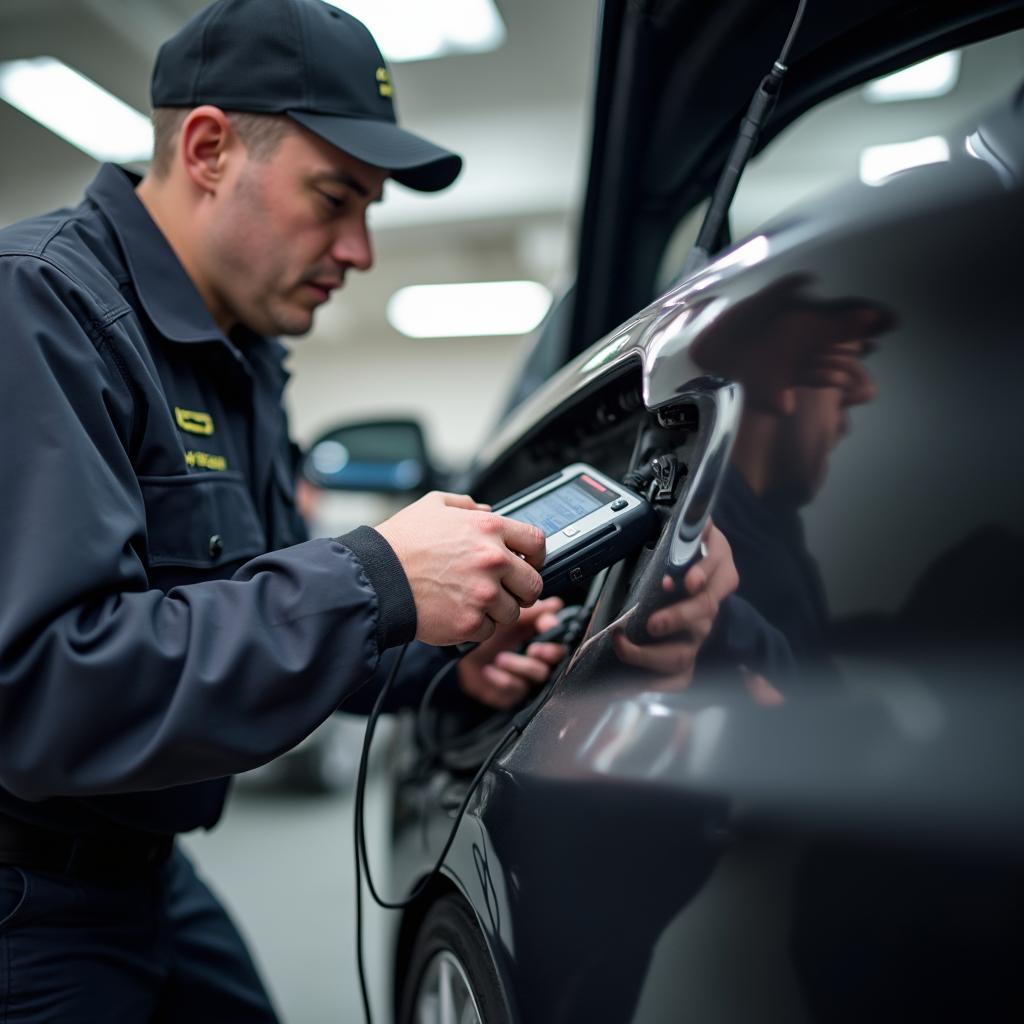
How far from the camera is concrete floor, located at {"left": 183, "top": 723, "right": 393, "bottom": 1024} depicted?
2.02 meters

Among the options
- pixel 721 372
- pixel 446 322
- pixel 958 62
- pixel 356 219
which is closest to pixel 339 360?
pixel 446 322

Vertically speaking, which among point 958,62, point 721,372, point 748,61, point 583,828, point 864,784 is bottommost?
point 583,828

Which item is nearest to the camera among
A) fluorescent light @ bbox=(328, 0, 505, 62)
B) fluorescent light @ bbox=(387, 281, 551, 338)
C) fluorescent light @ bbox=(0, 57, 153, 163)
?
fluorescent light @ bbox=(328, 0, 505, 62)

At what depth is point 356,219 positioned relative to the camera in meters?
1.15

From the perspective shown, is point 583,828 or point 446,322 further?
point 446,322

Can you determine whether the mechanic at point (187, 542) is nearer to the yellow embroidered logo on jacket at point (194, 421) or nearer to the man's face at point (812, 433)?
the yellow embroidered logo on jacket at point (194, 421)

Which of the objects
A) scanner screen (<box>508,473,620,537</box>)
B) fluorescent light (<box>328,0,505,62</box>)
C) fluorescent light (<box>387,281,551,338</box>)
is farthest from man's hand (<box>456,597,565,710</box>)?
fluorescent light (<box>387,281,551,338</box>)

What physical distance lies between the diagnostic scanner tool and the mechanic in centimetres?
3

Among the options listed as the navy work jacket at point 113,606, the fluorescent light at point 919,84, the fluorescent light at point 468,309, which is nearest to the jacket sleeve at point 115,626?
the navy work jacket at point 113,606

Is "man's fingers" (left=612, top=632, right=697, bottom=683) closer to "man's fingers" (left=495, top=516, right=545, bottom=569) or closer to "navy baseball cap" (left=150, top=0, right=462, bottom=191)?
"man's fingers" (left=495, top=516, right=545, bottom=569)

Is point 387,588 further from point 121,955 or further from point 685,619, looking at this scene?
point 121,955

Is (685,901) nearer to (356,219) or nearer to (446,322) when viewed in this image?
(356,219)

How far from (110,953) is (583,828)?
0.62m

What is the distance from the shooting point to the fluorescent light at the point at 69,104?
3695mm
